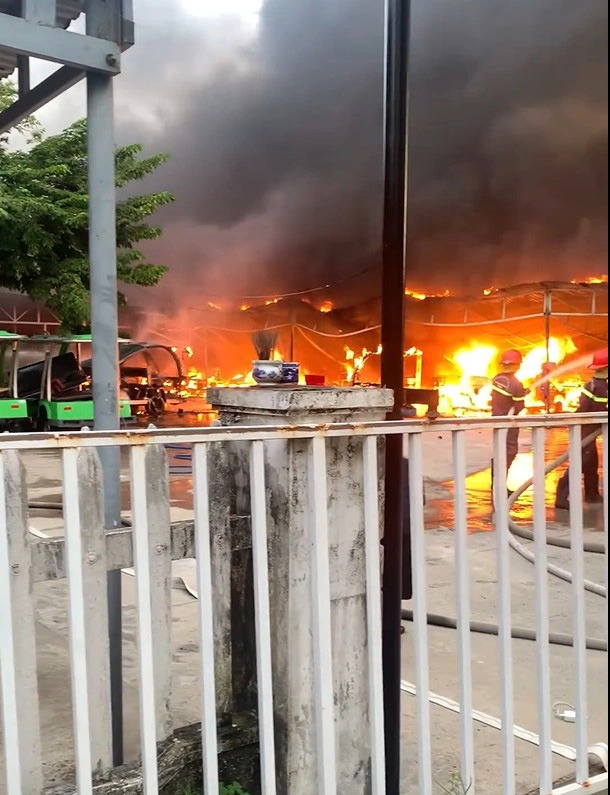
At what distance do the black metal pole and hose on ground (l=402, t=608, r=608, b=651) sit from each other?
1.25 metres

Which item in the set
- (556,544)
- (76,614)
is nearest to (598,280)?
(556,544)

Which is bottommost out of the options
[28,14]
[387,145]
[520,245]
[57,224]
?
[387,145]

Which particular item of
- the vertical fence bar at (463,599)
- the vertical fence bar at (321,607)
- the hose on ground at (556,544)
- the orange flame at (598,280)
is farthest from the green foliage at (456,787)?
the hose on ground at (556,544)

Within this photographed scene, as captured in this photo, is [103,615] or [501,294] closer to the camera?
[103,615]

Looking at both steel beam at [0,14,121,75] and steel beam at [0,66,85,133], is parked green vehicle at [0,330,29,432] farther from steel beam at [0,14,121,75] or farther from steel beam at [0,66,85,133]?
steel beam at [0,14,121,75]

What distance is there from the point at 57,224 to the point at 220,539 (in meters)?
11.0

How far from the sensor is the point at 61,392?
1185cm

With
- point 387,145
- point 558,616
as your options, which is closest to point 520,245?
point 558,616

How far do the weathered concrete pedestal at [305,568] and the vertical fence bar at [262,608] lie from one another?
0.44 feet

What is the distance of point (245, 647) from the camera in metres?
1.96

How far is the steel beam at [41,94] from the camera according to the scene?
6.54 ft

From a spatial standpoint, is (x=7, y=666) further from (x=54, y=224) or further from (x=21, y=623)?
(x=54, y=224)

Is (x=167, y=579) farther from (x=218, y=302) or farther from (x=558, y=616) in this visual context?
(x=218, y=302)

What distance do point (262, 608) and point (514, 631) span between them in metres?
2.14
